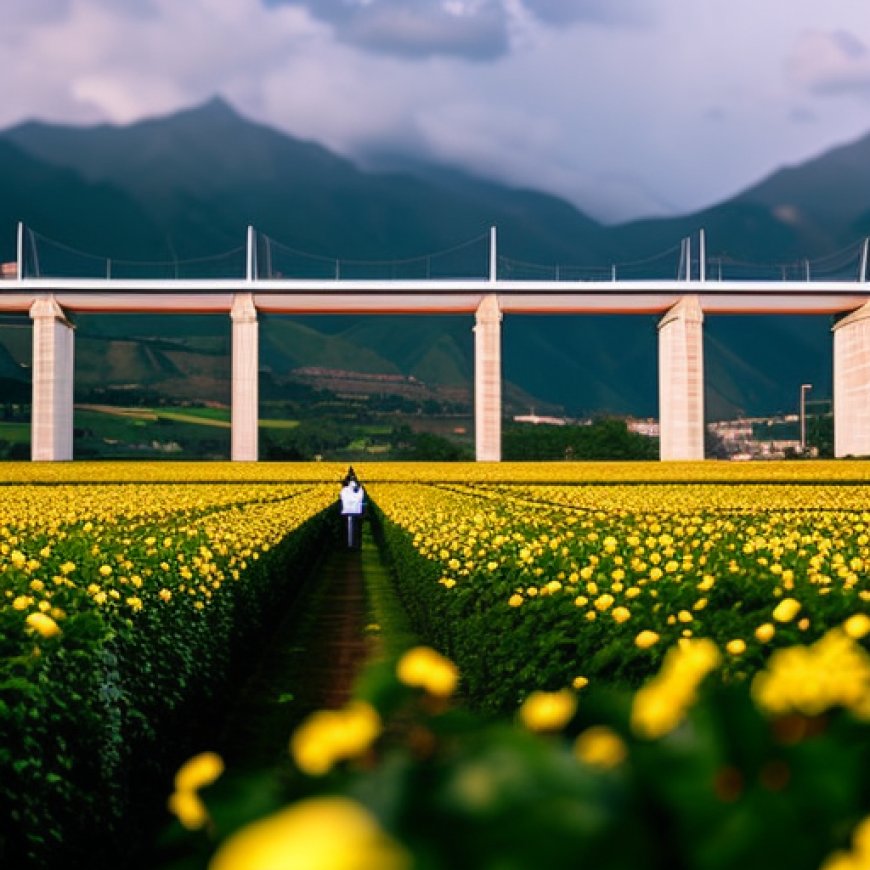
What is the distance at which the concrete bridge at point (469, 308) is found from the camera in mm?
59562

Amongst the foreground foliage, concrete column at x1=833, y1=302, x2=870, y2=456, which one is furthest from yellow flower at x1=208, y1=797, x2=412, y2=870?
concrete column at x1=833, y1=302, x2=870, y2=456

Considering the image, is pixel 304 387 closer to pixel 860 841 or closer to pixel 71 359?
pixel 71 359

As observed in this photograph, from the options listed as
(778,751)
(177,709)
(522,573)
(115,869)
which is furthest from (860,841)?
(177,709)

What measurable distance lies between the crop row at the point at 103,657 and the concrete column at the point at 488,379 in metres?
49.7

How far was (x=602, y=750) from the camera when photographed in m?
1.27

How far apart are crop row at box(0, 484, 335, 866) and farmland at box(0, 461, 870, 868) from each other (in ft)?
0.06

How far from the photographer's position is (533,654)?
231 inches

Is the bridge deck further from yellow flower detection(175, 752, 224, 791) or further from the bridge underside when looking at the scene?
yellow flower detection(175, 752, 224, 791)

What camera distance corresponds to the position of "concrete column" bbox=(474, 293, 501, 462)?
60.6 meters

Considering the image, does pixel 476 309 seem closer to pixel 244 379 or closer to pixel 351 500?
pixel 244 379

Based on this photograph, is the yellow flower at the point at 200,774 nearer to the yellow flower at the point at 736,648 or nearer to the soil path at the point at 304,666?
the yellow flower at the point at 736,648

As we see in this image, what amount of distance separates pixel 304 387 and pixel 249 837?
14705 cm

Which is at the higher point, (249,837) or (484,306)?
(484,306)

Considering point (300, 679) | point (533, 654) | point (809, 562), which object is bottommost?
point (300, 679)
